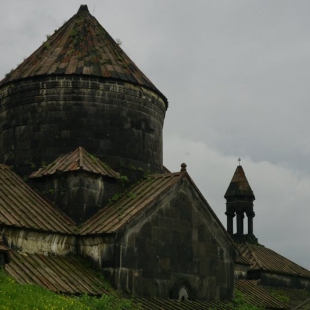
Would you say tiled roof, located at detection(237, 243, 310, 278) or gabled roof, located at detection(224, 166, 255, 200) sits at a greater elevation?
gabled roof, located at detection(224, 166, 255, 200)

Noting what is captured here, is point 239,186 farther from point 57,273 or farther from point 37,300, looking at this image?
point 37,300

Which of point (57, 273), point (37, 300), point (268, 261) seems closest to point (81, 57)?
point (57, 273)

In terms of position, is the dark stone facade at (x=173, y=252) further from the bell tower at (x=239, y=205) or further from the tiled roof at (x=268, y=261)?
the bell tower at (x=239, y=205)

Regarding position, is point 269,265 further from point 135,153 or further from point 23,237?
point 23,237

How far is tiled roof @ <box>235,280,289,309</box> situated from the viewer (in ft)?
67.8

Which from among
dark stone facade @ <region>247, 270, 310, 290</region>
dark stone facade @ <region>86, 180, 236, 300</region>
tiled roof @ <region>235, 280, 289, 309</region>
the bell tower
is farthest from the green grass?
the bell tower

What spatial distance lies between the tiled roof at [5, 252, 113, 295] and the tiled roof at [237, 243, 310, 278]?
13160mm

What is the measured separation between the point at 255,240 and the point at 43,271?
17695mm

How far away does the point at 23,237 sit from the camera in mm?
16828

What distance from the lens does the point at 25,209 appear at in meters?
17.7

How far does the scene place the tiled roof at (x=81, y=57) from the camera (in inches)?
801

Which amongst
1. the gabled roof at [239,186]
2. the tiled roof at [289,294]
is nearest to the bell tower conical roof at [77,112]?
the tiled roof at [289,294]

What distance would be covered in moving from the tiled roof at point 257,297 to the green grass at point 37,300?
6.03 metres

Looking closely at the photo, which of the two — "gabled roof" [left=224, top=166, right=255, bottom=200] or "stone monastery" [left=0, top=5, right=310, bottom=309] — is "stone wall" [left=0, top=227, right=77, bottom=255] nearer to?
"stone monastery" [left=0, top=5, right=310, bottom=309]
